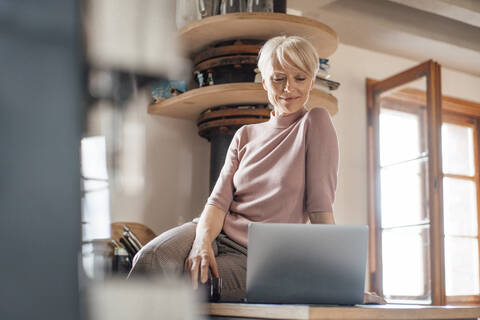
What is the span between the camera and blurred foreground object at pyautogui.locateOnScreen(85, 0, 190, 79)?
0.13m

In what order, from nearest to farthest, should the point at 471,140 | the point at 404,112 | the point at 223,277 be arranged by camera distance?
the point at 223,277, the point at 404,112, the point at 471,140

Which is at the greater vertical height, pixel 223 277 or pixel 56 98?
pixel 56 98

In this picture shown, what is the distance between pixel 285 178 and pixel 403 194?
245cm

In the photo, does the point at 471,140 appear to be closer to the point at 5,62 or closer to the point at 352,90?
the point at 352,90

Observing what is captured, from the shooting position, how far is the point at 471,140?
4.29 metres

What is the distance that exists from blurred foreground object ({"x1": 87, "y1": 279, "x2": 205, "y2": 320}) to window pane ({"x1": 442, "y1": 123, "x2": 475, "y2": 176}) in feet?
13.8

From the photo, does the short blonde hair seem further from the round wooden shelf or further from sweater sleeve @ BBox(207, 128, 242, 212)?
the round wooden shelf

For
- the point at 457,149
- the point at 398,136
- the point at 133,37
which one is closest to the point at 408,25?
the point at 398,136

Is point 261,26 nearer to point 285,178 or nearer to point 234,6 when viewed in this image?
point 234,6

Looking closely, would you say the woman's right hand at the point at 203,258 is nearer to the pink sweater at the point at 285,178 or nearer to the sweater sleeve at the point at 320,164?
the pink sweater at the point at 285,178

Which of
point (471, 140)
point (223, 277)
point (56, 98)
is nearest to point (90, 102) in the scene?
point (56, 98)

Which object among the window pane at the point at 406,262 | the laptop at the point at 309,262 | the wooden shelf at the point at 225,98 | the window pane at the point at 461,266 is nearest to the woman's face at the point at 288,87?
the laptop at the point at 309,262

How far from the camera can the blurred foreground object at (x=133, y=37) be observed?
0.13 m

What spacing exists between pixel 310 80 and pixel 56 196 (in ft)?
3.74
